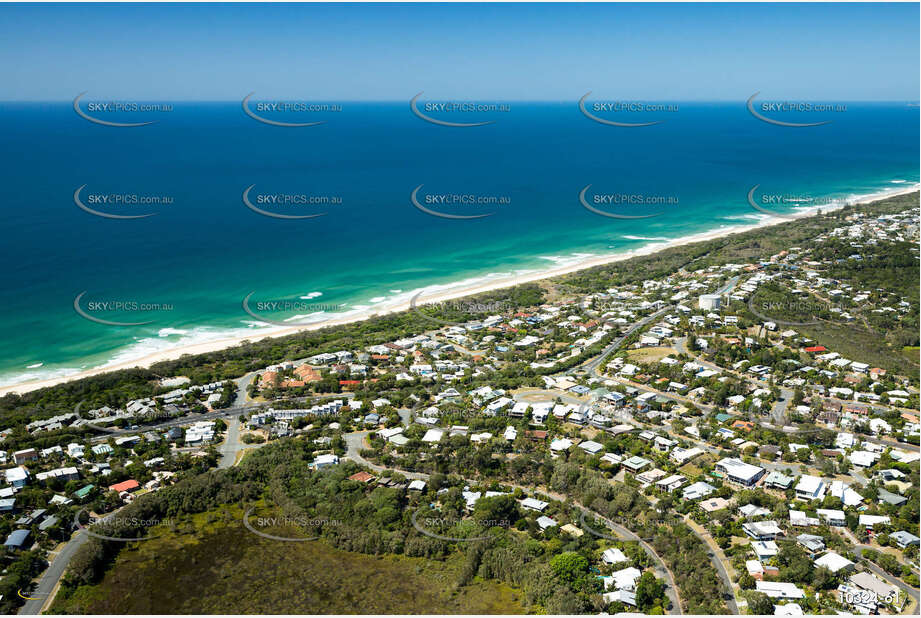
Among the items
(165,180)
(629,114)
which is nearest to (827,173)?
(165,180)

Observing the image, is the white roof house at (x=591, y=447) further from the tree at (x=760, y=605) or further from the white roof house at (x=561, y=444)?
the tree at (x=760, y=605)

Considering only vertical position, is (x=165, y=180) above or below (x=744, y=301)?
above

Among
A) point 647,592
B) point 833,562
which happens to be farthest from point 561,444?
→ point 833,562

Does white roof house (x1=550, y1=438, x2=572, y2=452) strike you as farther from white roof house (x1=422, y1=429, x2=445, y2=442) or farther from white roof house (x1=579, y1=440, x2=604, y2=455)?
white roof house (x1=422, y1=429, x2=445, y2=442)

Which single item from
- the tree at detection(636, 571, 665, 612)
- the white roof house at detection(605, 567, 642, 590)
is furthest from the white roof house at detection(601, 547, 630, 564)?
the tree at detection(636, 571, 665, 612)

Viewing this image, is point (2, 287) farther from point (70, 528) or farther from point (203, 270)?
point (70, 528)

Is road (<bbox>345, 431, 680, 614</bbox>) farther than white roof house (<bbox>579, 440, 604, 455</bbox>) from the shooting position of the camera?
No
